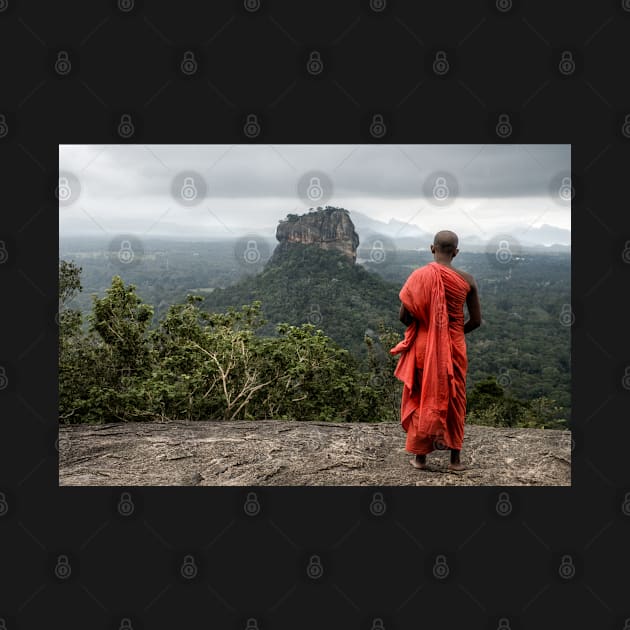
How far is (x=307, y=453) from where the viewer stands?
6473 millimetres

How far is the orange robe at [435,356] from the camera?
18.4ft

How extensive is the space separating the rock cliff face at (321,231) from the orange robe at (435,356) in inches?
545

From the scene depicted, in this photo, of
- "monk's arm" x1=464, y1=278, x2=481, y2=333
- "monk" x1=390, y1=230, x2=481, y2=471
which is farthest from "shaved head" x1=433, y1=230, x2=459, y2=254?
"monk's arm" x1=464, y1=278, x2=481, y2=333

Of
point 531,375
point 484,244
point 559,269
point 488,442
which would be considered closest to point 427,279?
point 488,442

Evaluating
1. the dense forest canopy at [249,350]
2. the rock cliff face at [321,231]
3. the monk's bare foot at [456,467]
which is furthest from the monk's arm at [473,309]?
the rock cliff face at [321,231]

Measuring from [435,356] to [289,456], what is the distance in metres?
2.01

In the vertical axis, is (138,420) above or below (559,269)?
below

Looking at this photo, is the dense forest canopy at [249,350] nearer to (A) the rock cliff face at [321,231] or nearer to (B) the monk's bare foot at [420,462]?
(A) the rock cliff face at [321,231]

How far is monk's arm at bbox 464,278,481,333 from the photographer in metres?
5.73

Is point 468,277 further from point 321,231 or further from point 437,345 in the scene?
point 321,231

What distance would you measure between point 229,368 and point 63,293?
9.28 ft

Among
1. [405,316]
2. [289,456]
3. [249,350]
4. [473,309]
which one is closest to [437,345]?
[405,316]

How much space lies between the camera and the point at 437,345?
5.64 metres
